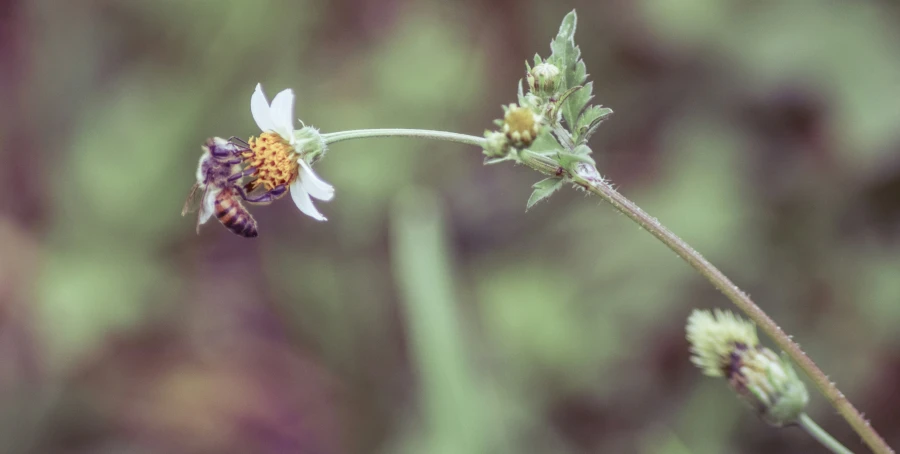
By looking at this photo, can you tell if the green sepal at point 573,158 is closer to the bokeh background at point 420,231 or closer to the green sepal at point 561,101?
the green sepal at point 561,101

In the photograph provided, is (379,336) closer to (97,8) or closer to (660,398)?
(660,398)

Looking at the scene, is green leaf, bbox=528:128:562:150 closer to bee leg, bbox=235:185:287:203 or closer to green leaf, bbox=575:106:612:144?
green leaf, bbox=575:106:612:144

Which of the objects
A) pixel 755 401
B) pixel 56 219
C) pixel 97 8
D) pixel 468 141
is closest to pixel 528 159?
pixel 468 141

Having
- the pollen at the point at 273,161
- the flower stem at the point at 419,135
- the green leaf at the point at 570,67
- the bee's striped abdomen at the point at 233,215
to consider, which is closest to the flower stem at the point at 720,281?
the flower stem at the point at 419,135

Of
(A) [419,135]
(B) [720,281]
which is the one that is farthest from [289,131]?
(B) [720,281]

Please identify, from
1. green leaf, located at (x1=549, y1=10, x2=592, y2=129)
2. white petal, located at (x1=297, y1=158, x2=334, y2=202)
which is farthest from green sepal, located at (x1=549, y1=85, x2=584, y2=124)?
white petal, located at (x1=297, y1=158, x2=334, y2=202)

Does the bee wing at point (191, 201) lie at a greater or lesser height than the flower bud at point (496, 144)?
greater
